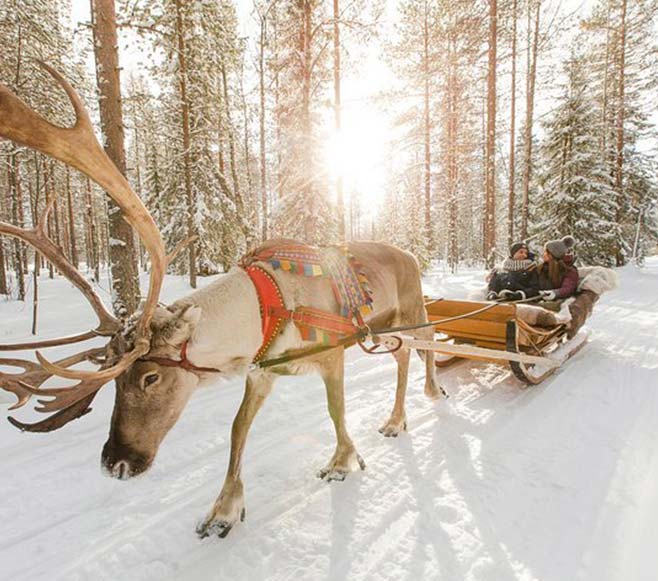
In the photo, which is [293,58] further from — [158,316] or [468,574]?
[468,574]

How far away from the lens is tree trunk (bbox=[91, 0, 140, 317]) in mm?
5293

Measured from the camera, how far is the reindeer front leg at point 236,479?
2.36 m

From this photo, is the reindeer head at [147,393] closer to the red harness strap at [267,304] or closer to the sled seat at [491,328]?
the red harness strap at [267,304]

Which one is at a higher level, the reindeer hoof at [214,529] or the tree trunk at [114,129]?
the tree trunk at [114,129]

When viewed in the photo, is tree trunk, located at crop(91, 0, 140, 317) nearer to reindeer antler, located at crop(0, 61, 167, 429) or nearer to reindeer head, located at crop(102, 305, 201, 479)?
reindeer antler, located at crop(0, 61, 167, 429)

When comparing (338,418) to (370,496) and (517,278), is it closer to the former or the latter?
(370,496)

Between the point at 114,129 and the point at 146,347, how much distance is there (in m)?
5.10

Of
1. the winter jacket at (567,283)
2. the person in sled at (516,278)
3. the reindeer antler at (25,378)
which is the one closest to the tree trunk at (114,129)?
the reindeer antler at (25,378)

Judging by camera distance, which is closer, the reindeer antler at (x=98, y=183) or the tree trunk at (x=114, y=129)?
the reindeer antler at (x=98, y=183)

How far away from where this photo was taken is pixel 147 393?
1.97m

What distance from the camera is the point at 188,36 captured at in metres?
10.3

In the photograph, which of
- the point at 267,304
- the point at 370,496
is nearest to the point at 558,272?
the point at 370,496

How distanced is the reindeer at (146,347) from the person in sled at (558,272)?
17.0ft

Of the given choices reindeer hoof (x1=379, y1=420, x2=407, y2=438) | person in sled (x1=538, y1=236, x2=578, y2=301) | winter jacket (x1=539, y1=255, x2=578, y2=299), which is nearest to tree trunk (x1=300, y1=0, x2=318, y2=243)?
person in sled (x1=538, y1=236, x2=578, y2=301)
